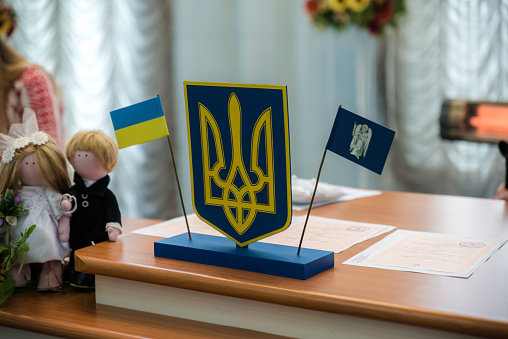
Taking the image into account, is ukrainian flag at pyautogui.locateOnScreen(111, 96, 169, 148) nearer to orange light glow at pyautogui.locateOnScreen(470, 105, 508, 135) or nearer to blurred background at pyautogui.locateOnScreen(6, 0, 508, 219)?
orange light glow at pyautogui.locateOnScreen(470, 105, 508, 135)

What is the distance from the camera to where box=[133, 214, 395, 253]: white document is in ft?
5.67

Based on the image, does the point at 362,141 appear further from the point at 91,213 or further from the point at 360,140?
the point at 91,213

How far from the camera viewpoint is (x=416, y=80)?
4469mm

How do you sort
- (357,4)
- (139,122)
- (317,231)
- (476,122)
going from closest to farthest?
(139,122) < (317,231) < (476,122) < (357,4)

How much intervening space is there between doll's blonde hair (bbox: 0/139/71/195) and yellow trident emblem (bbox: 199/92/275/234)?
16.6 inches

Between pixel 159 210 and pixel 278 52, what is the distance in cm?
157

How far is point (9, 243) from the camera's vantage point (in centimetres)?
161

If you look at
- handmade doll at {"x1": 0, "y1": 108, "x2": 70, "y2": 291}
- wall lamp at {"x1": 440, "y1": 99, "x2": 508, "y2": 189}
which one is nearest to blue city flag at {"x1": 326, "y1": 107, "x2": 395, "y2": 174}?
handmade doll at {"x1": 0, "y1": 108, "x2": 70, "y2": 291}

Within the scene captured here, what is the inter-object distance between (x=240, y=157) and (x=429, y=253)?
554 millimetres

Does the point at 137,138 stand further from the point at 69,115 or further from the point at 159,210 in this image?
the point at 69,115

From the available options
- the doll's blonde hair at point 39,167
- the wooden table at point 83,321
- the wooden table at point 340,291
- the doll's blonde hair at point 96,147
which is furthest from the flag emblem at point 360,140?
the doll's blonde hair at point 39,167

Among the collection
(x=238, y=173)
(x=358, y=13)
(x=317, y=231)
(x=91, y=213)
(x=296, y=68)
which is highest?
(x=358, y=13)

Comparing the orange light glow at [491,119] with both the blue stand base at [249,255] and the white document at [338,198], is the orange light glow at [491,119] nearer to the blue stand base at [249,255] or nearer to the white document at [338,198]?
the white document at [338,198]

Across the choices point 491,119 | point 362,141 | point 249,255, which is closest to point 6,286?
point 249,255
